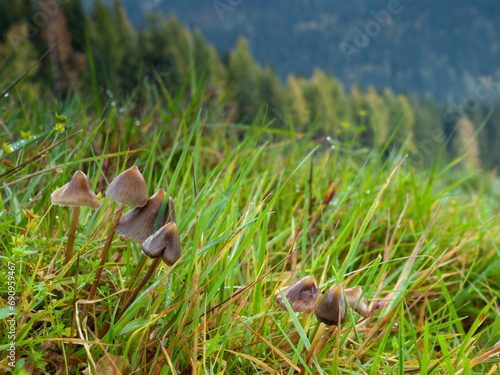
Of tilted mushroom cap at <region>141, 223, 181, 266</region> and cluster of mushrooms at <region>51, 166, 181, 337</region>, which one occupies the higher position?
cluster of mushrooms at <region>51, 166, 181, 337</region>

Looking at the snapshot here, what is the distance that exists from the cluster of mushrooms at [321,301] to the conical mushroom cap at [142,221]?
1.29 feet

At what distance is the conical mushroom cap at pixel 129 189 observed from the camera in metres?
0.99

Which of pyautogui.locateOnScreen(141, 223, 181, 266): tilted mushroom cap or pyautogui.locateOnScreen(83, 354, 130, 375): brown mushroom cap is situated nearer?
pyautogui.locateOnScreen(141, 223, 181, 266): tilted mushroom cap

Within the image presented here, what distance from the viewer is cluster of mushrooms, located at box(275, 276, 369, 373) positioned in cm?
93

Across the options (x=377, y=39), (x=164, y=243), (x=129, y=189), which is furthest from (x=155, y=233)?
(x=377, y=39)

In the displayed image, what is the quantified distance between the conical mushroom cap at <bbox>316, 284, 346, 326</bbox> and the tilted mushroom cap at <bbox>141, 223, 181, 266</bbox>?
387mm

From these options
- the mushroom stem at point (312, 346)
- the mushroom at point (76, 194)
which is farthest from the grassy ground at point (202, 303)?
the mushroom at point (76, 194)

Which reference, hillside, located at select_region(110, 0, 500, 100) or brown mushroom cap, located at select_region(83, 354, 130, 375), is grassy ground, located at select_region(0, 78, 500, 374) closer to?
brown mushroom cap, located at select_region(83, 354, 130, 375)

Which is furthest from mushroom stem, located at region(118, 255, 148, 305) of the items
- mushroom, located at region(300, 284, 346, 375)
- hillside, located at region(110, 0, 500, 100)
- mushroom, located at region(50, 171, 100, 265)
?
hillside, located at region(110, 0, 500, 100)

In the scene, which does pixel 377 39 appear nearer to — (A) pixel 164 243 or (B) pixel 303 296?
(B) pixel 303 296

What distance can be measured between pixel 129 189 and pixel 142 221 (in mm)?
93

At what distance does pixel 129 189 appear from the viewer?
3.27ft

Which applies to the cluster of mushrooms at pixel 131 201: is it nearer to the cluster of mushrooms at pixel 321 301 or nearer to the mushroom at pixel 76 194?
the mushroom at pixel 76 194

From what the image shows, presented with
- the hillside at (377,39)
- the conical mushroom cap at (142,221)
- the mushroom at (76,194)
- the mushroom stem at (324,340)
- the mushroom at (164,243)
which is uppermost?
the mushroom at (76,194)
